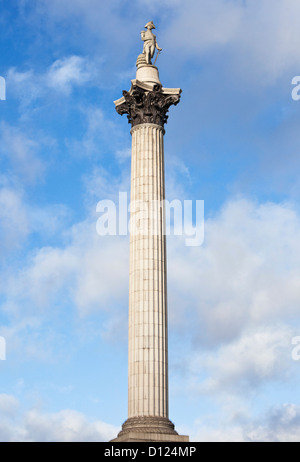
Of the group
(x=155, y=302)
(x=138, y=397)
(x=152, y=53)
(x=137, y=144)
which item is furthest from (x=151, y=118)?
(x=138, y=397)

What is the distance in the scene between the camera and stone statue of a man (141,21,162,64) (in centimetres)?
6544

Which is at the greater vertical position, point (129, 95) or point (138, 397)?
point (129, 95)

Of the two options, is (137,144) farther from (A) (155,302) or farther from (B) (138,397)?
(B) (138,397)

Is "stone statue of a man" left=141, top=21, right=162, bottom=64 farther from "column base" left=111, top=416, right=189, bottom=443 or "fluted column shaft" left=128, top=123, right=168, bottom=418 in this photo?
"column base" left=111, top=416, right=189, bottom=443

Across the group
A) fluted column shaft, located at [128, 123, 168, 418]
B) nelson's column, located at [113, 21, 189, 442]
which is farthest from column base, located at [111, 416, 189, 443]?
fluted column shaft, located at [128, 123, 168, 418]

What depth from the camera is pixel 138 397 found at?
53.7 m

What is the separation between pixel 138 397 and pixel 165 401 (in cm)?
213

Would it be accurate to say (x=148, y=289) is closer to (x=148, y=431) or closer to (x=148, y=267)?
(x=148, y=267)

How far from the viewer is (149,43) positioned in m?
65.9

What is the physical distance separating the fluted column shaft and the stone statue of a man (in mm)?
7926

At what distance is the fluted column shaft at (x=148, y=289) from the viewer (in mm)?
53938

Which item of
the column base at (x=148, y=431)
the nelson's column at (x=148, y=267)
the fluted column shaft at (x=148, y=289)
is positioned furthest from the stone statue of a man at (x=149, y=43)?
the column base at (x=148, y=431)

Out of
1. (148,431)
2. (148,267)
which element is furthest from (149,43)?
(148,431)
